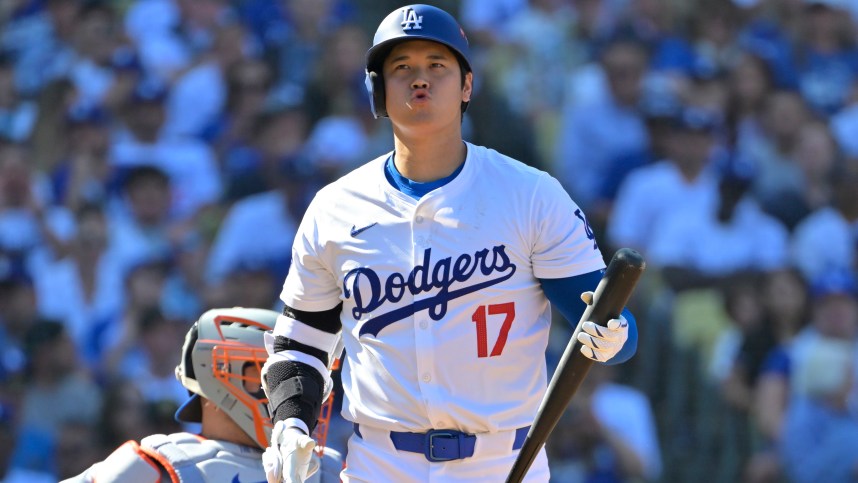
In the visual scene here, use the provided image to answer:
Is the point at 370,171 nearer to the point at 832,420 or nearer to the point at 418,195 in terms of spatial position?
the point at 418,195

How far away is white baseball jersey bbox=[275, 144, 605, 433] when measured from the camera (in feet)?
11.1

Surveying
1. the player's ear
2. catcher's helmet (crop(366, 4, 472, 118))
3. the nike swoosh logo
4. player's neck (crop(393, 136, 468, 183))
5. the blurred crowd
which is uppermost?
catcher's helmet (crop(366, 4, 472, 118))

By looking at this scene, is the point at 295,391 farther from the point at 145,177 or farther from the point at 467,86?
the point at 145,177

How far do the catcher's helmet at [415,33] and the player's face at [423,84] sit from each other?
4 centimetres

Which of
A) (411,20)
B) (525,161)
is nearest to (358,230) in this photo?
(411,20)

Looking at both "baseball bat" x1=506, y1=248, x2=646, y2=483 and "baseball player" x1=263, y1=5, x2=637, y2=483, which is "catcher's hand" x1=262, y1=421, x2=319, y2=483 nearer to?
"baseball player" x1=263, y1=5, x2=637, y2=483

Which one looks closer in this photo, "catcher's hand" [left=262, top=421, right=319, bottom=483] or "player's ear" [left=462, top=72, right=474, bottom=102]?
"catcher's hand" [left=262, top=421, right=319, bottom=483]

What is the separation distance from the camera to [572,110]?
861 centimetres

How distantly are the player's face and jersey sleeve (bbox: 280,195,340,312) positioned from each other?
0.38 m

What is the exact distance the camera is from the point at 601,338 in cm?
307

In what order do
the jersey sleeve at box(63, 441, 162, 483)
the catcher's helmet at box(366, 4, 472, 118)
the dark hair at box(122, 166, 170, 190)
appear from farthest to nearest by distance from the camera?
1. the dark hair at box(122, 166, 170, 190)
2. the jersey sleeve at box(63, 441, 162, 483)
3. the catcher's helmet at box(366, 4, 472, 118)

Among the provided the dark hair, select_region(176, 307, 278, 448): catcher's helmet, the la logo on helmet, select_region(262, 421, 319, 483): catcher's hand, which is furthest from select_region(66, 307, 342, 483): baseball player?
the dark hair

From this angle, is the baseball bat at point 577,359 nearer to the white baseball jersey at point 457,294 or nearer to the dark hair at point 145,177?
the white baseball jersey at point 457,294

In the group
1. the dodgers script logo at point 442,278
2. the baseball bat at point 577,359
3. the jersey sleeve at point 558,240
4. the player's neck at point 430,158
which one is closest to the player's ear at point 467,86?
the player's neck at point 430,158
